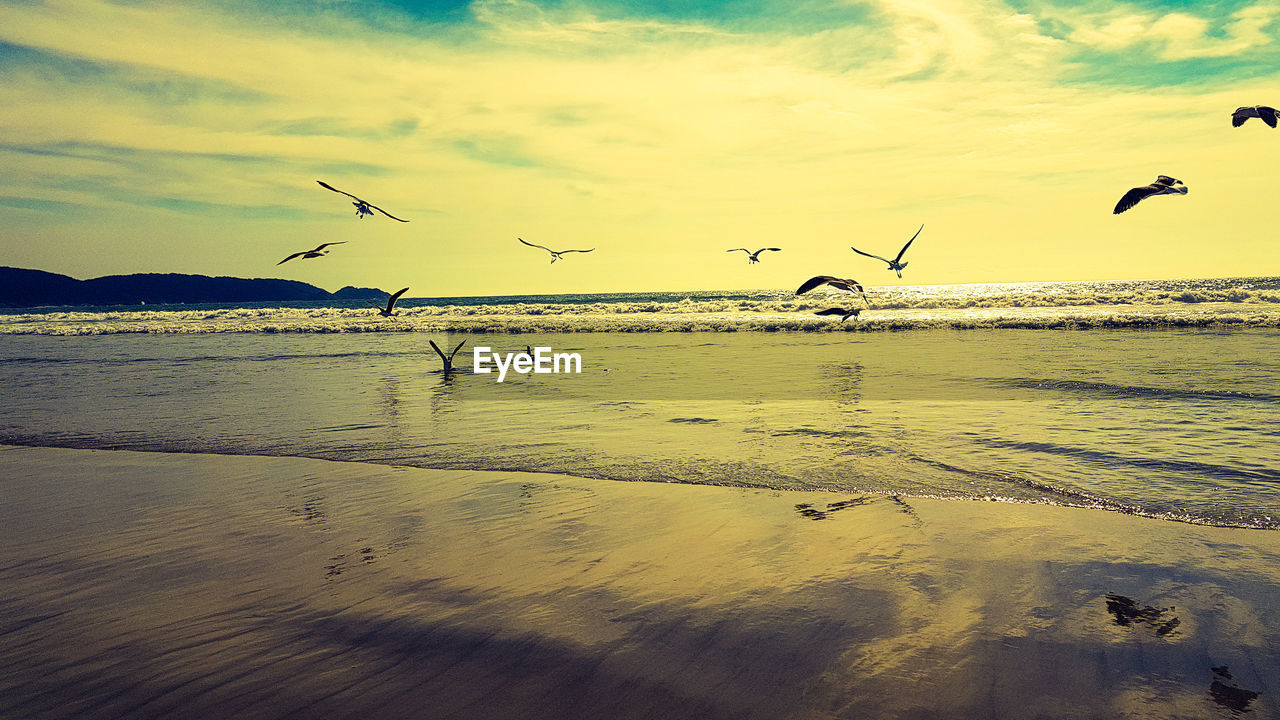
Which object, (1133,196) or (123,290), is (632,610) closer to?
(1133,196)

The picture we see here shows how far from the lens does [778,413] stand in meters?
10.8

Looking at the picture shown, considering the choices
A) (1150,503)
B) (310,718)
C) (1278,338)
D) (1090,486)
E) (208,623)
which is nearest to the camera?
(310,718)

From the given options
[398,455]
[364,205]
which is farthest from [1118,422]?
[364,205]

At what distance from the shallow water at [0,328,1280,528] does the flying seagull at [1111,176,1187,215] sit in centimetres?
283

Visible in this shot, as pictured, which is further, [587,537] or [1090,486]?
[1090,486]

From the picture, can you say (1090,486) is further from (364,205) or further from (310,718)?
(364,205)

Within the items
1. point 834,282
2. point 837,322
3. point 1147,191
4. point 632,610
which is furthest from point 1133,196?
point 837,322

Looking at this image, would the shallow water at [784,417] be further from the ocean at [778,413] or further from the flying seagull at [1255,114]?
the flying seagull at [1255,114]

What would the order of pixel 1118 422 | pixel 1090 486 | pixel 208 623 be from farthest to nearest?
1. pixel 1118 422
2. pixel 1090 486
3. pixel 208 623

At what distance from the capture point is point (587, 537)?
541 centimetres

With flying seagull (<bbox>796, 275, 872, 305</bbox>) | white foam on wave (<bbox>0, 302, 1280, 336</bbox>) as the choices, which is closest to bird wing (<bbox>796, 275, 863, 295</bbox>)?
flying seagull (<bbox>796, 275, 872, 305</bbox>)

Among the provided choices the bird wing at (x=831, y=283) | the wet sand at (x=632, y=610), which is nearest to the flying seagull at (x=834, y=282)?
the bird wing at (x=831, y=283)

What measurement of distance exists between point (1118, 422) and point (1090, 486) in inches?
138

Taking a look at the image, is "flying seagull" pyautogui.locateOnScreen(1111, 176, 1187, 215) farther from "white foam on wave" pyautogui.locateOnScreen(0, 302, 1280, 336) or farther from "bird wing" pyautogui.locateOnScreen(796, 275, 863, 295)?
"white foam on wave" pyautogui.locateOnScreen(0, 302, 1280, 336)
